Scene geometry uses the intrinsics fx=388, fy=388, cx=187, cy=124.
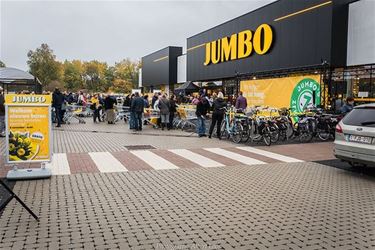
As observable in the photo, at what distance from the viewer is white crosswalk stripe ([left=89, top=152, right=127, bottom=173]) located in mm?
8688

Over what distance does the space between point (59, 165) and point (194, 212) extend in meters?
4.66

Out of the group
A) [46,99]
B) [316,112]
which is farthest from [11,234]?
[316,112]

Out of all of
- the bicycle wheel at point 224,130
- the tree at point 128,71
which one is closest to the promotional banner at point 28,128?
the bicycle wheel at point 224,130

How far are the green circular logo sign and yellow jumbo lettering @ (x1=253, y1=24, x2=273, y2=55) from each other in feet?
28.8

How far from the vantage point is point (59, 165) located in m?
9.05

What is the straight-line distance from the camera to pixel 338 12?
64.4 feet

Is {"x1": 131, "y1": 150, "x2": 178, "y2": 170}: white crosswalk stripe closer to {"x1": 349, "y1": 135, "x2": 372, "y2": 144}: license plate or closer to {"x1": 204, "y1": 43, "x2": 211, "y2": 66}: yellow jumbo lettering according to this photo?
{"x1": 349, "y1": 135, "x2": 372, "y2": 144}: license plate

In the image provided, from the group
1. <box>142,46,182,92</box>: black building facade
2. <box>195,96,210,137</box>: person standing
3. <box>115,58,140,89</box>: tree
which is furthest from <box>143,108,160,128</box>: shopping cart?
<box>115,58,140,89</box>: tree

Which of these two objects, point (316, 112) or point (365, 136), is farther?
point (316, 112)

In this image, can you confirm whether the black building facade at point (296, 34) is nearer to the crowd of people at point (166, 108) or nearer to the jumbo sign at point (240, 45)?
the jumbo sign at point (240, 45)

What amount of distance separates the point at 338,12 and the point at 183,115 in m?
9.43

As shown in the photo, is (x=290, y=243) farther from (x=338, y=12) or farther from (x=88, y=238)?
(x=338, y=12)

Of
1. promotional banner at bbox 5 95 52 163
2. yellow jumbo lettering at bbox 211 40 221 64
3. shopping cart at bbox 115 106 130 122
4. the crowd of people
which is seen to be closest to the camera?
promotional banner at bbox 5 95 52 163

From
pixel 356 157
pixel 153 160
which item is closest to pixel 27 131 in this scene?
pixel 153 160
